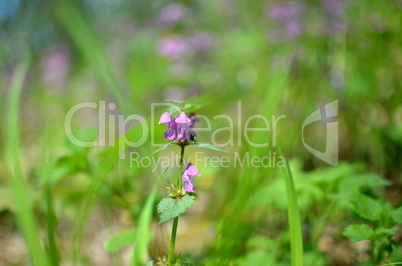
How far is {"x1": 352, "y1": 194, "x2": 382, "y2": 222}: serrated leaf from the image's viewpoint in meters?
0.91

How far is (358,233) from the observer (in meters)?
0.87

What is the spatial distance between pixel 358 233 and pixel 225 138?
8.53 feet

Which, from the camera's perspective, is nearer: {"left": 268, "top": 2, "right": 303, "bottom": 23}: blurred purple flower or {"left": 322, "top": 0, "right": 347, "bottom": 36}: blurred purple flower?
{"left": 322, "top": 0, "right": 347, "bottom": 36}: blurred purple flower

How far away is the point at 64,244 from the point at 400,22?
216cm

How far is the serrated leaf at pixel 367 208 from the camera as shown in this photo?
2.97 feet

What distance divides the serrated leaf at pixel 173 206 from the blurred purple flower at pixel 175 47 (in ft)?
8.13

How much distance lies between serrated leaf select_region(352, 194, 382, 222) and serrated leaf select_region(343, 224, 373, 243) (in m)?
0.04

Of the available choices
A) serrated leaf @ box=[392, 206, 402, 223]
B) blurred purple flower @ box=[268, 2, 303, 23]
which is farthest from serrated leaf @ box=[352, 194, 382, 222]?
blurred purple flower @ box=[268, 2, 303, 23]

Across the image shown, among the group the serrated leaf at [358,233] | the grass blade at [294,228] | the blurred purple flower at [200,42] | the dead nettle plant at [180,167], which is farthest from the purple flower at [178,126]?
the blurred purple flower at [200,42]

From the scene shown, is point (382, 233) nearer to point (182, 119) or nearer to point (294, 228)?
point (294, 228)

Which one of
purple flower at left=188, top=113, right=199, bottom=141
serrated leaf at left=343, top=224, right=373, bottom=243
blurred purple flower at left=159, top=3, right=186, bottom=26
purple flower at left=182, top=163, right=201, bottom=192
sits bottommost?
serrated leaf at left=343, top=224, right=373, bottom=243

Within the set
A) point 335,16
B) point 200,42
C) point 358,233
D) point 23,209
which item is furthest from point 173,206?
point 200,42

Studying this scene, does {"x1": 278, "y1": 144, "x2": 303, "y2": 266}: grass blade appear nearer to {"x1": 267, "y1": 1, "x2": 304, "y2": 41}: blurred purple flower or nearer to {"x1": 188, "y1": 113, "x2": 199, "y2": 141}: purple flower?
{"x1": 188, "y1": 113, "x2": 199, "y2": 141}: purple flower

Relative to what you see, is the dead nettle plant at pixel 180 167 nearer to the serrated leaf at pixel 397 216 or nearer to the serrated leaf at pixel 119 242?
the serrated leaf at pixel 119 242
